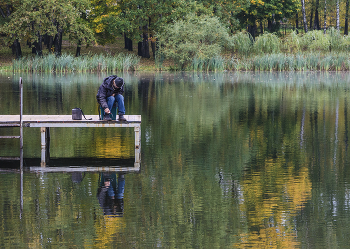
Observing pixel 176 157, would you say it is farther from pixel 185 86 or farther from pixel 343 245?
pixel 185 86

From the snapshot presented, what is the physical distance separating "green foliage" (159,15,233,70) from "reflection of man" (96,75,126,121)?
36.2 metres

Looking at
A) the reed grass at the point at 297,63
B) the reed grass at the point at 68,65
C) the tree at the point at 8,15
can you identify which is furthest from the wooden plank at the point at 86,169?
the tree at the point at 8,15

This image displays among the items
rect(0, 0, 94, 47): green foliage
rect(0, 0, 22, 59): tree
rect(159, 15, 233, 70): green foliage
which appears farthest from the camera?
rect(0, 0, 22, 59): tree

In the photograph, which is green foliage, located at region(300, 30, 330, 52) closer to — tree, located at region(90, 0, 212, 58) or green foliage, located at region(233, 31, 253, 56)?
green foliage, located at region(233, 31, 253, 56)

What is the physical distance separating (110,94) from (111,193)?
3419 millimetres

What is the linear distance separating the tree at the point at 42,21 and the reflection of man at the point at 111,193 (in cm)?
4167

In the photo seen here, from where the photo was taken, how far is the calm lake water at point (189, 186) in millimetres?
6766

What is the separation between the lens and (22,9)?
50.7 meters

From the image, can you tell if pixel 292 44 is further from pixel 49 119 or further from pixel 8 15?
pixel 49 119

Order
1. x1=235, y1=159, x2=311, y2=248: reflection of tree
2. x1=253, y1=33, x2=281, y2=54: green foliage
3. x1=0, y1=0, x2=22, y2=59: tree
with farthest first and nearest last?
x1=0, y1=0, x2=22, y2=59: tree, x1=253, y1=33, x2=281, y2=54: green foliage, x1=235, y1=159, x2=311, y2=248: reflection of tree

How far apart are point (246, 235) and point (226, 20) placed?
57261 millimetres

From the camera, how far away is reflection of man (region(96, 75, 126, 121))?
1135 centimetres

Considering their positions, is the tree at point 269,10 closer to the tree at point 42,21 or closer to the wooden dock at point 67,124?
the tree at point 42,21

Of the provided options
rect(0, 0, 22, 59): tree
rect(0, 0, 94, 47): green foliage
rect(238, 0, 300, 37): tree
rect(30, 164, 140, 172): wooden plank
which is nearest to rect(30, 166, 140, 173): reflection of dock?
rect(30, 164, 140, 172): wooden plank
